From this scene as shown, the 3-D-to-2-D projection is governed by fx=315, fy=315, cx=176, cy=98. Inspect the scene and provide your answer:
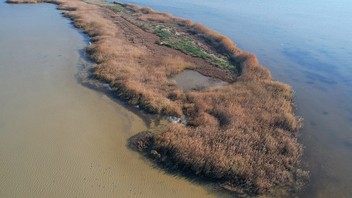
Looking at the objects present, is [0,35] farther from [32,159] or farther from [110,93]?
[32,159]

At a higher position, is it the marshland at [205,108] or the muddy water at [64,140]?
the marshland at [205,108]

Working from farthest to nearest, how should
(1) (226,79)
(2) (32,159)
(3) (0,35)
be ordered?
1. (3) (0,35)
2. (1) (226,79)
3. (2) (32,159)

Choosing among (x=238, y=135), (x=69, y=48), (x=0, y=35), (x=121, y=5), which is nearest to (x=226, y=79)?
(x=238, y=135)

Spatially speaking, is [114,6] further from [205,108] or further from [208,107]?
[205,108]

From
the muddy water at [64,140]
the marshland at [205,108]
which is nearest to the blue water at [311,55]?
the marshland at [205,108]

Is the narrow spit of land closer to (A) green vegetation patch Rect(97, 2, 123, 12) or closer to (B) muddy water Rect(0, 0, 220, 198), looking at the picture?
(B) muddy water Rect(0, 0, 220, 198)

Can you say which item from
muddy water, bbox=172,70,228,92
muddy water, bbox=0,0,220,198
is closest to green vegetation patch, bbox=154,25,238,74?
muddy water, bbox=172,70,228,92

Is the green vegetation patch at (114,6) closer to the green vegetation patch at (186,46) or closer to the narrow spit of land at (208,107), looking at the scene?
the green vegetation patch at (186,46)
